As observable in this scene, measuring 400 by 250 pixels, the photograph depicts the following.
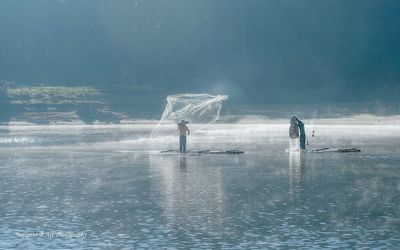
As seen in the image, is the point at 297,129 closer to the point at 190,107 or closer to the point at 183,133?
the point at 183,133

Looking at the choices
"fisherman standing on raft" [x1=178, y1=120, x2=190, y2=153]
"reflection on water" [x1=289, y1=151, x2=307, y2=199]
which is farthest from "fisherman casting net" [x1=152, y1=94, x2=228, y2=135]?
"reflection on water" [x1=289, y1=151, x2=307, y2=199]

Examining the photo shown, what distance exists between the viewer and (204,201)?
3023 cm

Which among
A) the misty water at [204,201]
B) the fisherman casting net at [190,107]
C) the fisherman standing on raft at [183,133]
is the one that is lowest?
the misty water at [204,201]

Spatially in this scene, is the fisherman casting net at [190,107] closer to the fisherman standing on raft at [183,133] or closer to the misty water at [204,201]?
the fisherman standing on raft at [183,133]

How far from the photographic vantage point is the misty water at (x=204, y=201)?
23203 millimetres

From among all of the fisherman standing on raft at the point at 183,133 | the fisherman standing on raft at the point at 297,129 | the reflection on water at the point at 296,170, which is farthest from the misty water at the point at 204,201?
the fisherman standing on raft at the point at 297,129

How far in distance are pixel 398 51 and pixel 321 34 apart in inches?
663

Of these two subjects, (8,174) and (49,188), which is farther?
(8,174)

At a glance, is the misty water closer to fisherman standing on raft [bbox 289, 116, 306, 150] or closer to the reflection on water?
the reflection on water

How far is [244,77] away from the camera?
13938 centimetres

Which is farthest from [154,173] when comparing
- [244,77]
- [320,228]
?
[244,77]

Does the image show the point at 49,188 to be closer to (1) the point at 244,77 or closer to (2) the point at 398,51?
(1) the point at 244,77

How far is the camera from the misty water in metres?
23.2

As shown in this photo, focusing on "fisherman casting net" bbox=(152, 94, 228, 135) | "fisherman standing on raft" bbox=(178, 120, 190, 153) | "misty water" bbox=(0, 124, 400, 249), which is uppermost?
"fisherman casting net" bbox=(152, 94, 228, 135)
